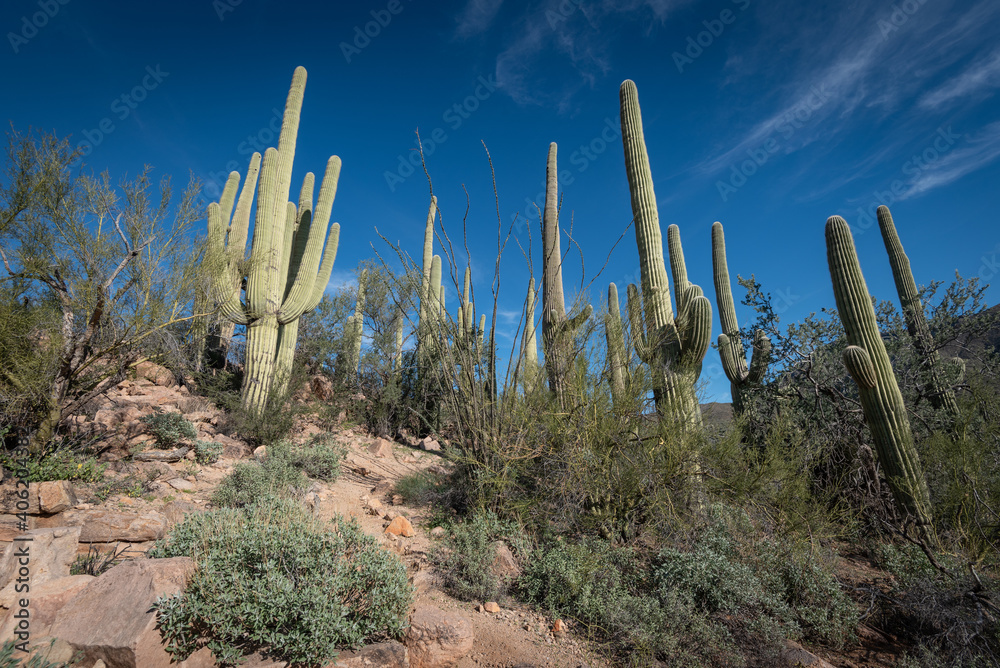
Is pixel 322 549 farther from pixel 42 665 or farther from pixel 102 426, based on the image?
pixel 102 426

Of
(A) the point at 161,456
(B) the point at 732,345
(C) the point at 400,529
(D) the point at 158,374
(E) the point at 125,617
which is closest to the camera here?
(E) the point at 125,617

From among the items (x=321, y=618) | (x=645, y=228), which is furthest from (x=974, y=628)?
(x=645, y=228)

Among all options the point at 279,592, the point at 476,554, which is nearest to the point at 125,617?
the point at 279,592

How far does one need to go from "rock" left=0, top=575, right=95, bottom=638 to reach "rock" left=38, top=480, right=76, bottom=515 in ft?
5.59

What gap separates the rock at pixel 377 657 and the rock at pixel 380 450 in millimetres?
6196

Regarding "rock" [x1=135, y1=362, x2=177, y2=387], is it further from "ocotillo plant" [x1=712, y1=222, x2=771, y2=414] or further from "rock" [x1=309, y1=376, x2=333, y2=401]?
"ocotillo plant" [x1=712, y1=222, x2=771, y2=414]

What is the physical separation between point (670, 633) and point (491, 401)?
260 centimetres

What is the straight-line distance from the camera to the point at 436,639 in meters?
2.97

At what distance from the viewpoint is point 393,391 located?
11.3 metres

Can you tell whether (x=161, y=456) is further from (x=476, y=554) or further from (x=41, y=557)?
(x=476, y=554)

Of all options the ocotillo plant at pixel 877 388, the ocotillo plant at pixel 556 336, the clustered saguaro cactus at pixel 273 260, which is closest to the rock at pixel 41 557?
the ocotillo plant at pixel 556 336

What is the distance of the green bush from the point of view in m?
2.56

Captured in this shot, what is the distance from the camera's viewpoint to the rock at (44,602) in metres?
2.62

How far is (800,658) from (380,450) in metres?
7.42
